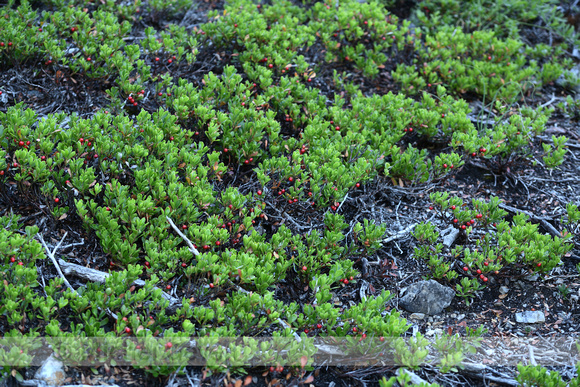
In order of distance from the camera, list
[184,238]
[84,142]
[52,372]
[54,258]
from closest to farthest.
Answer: [52,372] → [54,258] → [184,238] → [84,142]

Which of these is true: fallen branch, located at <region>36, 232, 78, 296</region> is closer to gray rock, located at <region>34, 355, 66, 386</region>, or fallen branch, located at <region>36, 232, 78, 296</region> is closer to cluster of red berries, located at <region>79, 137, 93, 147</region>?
gray rock, located at <region>34, 355, 66, 386</region>

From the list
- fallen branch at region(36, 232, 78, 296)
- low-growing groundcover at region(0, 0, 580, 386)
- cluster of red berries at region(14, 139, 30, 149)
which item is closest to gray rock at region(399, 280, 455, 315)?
low-growing groundcover at region(0, 0, 580, 386)

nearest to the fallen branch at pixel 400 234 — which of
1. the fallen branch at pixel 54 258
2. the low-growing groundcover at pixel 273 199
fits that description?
the low-growing groundcover at pixel 273 199

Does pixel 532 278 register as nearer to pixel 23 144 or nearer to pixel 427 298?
pixel 427 298

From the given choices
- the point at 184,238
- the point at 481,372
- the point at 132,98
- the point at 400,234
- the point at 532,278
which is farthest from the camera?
the point at 132,98

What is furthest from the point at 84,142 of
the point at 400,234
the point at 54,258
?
the point at 400,234

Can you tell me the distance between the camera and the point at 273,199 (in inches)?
179

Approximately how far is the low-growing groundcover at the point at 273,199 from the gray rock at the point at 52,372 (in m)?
0.07

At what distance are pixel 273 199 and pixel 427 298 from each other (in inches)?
61.7

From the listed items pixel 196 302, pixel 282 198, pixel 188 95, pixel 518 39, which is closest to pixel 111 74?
pixel 188 95

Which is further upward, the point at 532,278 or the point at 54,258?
the point at 54,258

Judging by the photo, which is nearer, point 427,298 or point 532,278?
point 427,298

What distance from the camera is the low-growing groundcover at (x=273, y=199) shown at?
342cm

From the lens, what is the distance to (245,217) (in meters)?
4.11
